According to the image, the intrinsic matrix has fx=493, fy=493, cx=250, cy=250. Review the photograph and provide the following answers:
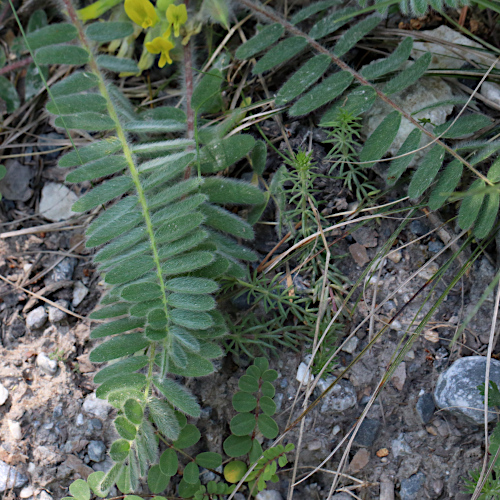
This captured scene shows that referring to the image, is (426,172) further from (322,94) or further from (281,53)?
(281,53)

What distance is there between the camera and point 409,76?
2.43 meters

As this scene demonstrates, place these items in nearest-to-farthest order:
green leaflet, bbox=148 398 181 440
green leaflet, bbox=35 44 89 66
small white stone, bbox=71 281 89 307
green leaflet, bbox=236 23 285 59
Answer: green leaflet, bbox=148 398 181 440, green leaflet, bbox=35 44 89 66, green leaflet, bbox=236 23 285 59, small white stone, bbox=71 281 89 307

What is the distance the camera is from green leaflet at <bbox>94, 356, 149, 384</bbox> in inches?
82.0

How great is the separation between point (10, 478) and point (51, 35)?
7.40ft

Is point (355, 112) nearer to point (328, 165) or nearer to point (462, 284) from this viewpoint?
point (328, 165)

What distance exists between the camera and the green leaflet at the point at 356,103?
2426 millimetres

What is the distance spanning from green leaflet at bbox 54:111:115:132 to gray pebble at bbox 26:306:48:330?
1.03 meters

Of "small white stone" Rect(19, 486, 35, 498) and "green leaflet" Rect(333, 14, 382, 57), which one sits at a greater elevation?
"green leaflet" Rect(333, 14, 382, 57)

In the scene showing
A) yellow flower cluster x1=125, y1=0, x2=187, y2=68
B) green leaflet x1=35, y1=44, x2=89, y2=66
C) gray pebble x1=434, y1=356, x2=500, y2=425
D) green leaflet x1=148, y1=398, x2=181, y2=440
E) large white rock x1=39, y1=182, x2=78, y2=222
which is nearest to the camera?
green leaflet x1=148, y1=398, x2=181, y2=440

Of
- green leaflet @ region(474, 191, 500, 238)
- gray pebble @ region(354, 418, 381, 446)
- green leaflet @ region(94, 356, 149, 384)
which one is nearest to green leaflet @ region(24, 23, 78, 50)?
green leaflet @ region(94, 356, 149, 384)

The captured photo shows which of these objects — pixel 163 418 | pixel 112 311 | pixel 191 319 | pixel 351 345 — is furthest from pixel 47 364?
pixel 351 345

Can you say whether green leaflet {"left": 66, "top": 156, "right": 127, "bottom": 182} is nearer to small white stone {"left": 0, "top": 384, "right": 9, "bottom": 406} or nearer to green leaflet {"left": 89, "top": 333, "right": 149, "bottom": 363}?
green leaflet {"left": 89, "top": 333, "right": 149, "bottom": 363}

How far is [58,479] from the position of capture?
7.79 feet

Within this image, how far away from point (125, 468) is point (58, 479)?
2.09 feet
